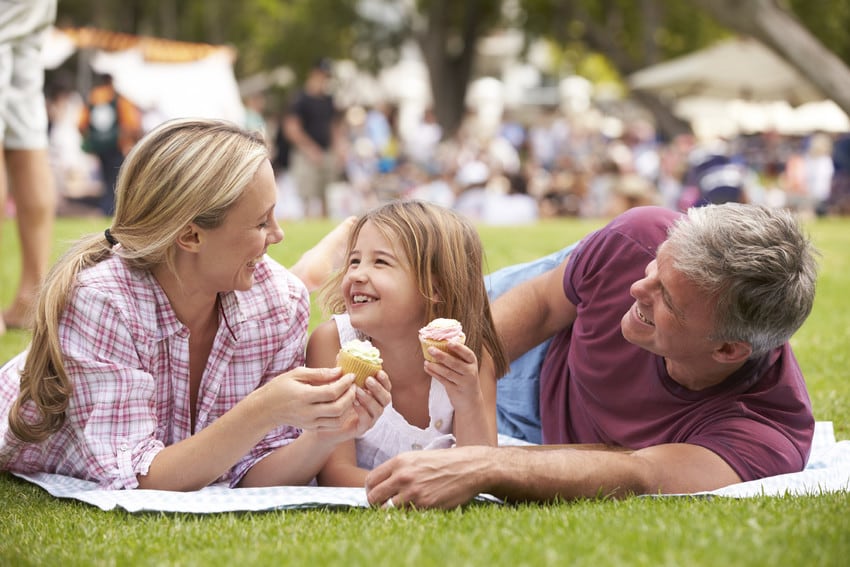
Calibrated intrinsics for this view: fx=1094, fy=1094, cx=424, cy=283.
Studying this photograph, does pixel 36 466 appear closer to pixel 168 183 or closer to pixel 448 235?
pixel 168 183

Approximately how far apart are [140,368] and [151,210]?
1.73 ft

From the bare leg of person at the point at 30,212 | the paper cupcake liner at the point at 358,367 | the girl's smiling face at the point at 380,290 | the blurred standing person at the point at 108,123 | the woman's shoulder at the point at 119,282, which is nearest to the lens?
the paper cupcake liner at the point at 358,367

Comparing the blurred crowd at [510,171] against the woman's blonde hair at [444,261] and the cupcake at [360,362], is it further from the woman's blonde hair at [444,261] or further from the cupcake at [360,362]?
the cupcake at [360,362]

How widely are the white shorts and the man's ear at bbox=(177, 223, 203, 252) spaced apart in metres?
2.84

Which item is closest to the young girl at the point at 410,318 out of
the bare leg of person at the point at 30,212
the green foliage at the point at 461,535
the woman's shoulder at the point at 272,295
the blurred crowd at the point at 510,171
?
the woman's shoulder at the point at 272,295

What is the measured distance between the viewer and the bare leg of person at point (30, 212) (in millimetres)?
6309

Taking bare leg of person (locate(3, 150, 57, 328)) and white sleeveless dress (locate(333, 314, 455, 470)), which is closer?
white sleeveless dress (locate(333, 314, 455, 470))

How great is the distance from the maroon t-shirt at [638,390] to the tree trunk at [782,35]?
33.7ft

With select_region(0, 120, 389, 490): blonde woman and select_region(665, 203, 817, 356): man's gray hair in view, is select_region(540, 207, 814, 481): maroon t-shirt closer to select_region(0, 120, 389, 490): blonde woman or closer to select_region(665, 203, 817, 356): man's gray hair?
select_region(665, 203, 817, 356): man's gray hair

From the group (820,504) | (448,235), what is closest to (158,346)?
(448,235)

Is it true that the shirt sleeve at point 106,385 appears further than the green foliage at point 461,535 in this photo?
Yes

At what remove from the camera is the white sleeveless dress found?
12.8 feet

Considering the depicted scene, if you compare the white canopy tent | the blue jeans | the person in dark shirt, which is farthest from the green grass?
the white canopy tent

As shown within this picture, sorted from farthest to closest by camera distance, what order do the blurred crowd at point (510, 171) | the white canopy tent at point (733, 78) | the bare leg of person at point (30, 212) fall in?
the white canopy tent at point (733, 78) < the blurred crowd at point (510, 171) < the bare leg of person at point (30, 212)
